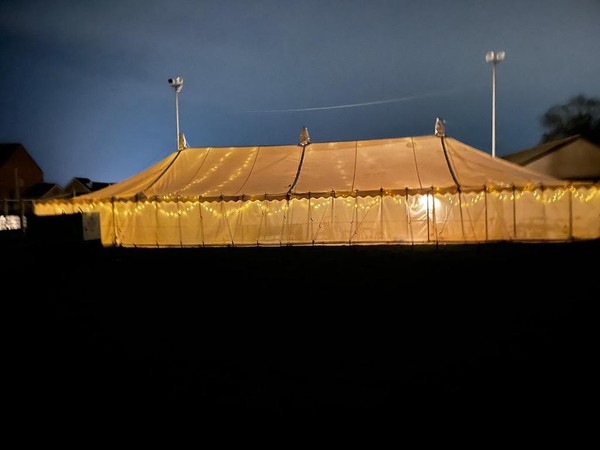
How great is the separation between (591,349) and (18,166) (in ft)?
137

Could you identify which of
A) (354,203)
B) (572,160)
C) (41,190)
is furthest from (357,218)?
(41,190)

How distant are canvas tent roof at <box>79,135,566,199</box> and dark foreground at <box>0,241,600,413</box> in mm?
3691

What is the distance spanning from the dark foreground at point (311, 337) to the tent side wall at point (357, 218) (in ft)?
10.8

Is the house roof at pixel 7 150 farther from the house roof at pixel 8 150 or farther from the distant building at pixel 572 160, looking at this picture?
the distant building at pixel 572 160

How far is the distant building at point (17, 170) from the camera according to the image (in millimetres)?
32500

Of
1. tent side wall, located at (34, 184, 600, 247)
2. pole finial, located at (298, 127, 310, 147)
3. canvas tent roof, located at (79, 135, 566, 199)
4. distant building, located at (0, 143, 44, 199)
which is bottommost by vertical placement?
tent side wall, located at (34, 184, 600, 247)

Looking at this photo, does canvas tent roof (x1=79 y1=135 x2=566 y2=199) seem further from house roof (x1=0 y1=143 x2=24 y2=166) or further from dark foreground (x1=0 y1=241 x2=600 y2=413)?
house roof (x1=0 y1=143 x2=24 y2=166)

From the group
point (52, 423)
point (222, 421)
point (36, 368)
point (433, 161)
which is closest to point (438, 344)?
point (222, 421)

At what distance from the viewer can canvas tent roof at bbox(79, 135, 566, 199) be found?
9812 millimetres

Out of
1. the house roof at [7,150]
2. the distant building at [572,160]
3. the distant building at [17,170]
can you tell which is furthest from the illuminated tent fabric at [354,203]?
the house roof at [7,150]

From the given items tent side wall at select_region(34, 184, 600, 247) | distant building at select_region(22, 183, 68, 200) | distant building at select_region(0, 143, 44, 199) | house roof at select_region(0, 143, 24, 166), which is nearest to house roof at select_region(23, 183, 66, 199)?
distant building at select_region(22, 183, 68, 200)

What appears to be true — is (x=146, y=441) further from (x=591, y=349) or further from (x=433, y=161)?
(x=433, y=161)

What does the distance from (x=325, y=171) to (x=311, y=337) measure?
26.4 ft

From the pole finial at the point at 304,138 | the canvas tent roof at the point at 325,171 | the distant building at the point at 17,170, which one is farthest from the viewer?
the distant building at the point at 17,170
